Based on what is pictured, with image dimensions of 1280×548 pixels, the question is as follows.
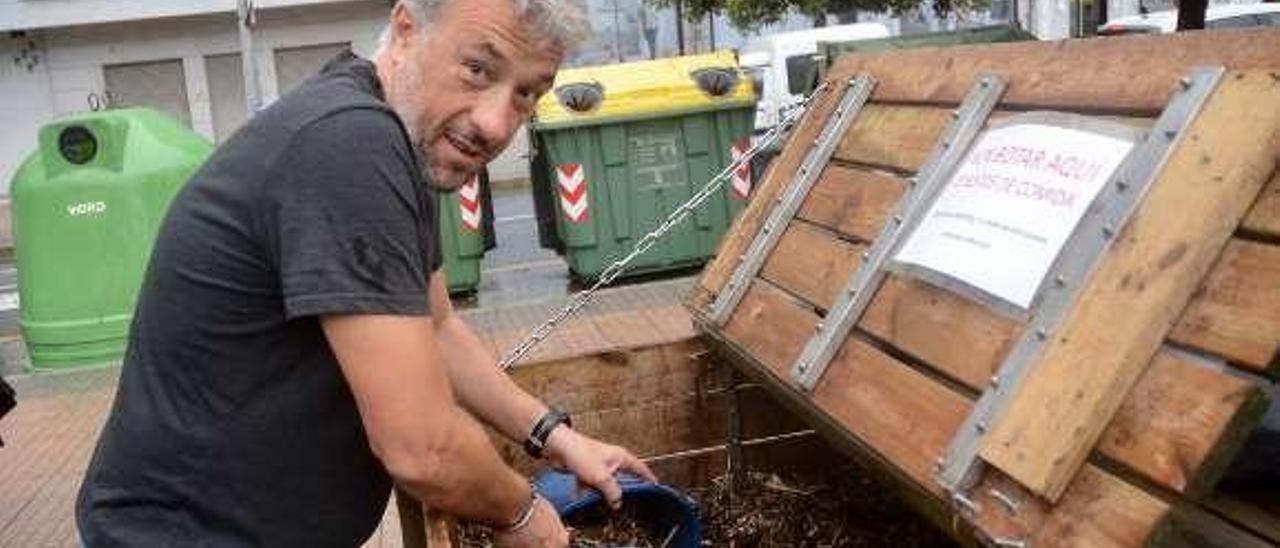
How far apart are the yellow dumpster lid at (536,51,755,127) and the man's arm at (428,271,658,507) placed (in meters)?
6.11

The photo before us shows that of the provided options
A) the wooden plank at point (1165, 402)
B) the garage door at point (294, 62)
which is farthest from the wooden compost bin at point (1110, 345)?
the garage door at point (294, 62)

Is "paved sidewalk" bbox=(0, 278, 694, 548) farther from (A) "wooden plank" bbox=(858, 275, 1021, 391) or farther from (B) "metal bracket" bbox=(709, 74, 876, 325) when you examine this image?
(A) "wooden plank" bbox=(858, 275, 1021, 391)

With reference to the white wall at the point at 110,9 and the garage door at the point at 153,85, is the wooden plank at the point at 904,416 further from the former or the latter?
the garage door at the point at 153,85

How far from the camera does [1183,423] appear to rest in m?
1.49

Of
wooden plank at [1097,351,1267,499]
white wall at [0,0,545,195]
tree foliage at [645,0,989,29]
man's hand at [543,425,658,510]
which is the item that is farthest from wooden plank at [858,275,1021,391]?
white wall at [0,0,545,195]

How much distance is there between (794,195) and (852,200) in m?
0.27

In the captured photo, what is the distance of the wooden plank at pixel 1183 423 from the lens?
56.4 inches

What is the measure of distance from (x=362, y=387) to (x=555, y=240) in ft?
25.3

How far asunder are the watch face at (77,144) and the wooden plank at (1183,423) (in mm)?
6651

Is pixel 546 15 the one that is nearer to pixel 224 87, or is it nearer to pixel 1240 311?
pixel 1240 311

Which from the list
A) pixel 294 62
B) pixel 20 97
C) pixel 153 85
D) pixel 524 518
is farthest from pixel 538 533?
pixel 20 97

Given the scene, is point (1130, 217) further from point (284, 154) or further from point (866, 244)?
point (284, 154)

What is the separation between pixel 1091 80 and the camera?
1.98 m

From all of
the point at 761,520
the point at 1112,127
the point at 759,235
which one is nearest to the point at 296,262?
the point at 1112,127
